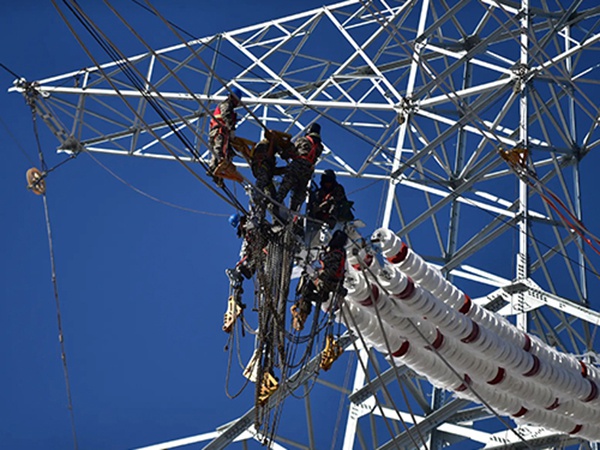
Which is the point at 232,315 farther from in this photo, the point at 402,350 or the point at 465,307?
the point at 465,307

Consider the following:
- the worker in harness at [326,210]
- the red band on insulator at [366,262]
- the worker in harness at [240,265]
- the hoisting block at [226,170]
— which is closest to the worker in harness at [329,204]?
the worker in harness at [326,210]

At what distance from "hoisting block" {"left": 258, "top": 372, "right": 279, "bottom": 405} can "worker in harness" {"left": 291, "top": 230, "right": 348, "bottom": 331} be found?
2.31ft

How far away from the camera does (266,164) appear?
14.9 m

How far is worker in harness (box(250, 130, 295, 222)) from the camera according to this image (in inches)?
580

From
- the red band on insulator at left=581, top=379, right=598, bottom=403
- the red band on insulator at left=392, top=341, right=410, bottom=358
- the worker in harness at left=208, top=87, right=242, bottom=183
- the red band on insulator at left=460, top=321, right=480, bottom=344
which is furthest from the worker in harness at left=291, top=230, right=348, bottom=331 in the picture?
the red band on insulator at left=581, top=379, right=598, bottom=403

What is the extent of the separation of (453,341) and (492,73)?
2462 centimetres

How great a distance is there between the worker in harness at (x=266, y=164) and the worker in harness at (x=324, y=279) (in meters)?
0.98

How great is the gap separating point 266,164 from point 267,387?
2.82 m

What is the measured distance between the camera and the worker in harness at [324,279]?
49.2 feet

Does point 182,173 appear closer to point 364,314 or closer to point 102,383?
point 102,383

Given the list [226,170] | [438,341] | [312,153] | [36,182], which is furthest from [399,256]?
[36,182]

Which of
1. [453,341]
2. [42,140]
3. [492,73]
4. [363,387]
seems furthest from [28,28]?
[453,341]

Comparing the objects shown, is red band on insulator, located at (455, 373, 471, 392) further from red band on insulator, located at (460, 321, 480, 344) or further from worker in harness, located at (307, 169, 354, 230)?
worker in harness, located at (307, 169, 354, 230)

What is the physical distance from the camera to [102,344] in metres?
41.8
